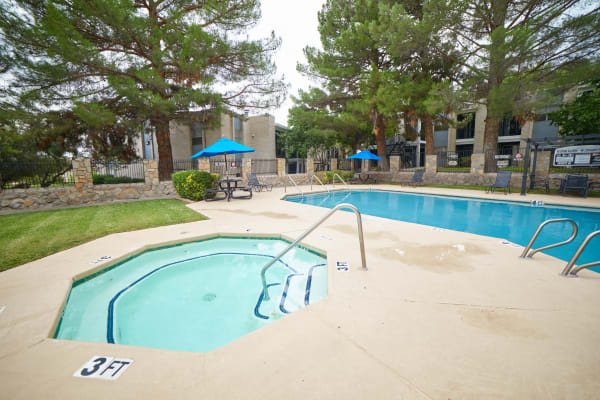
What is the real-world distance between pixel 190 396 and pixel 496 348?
7.51 feet

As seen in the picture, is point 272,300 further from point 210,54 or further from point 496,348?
point 210,54

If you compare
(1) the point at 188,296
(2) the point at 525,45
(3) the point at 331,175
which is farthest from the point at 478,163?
(1) the point at 188,296

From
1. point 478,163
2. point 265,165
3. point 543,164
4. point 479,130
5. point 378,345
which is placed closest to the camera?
point 378,345

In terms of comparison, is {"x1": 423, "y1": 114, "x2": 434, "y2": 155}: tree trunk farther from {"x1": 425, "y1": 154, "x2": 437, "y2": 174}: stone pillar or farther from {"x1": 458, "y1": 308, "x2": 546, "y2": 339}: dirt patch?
{"x1": 458, "y1": 308, "x2": 546, "y2": 339}: dirt patch

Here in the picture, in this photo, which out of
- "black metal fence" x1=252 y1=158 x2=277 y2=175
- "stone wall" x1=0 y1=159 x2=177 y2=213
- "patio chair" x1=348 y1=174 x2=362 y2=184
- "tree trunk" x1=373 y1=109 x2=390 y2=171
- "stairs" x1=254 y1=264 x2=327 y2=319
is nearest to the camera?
"stairs" x1=254 y1=264 x2=327 y2=319

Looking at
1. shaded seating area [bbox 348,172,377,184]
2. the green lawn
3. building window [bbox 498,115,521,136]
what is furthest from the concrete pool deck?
building window [bbox 498,115,521,136]

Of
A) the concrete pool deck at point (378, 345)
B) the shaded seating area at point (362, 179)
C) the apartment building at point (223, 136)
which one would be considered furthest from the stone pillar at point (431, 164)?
the concrete pool deck at point (378, 345)

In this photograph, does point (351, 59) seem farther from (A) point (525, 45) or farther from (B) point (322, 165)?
(A) point (525, 45)

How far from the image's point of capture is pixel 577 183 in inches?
409

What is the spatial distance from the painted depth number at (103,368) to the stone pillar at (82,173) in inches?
427

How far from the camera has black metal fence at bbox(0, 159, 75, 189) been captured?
9.09 metres

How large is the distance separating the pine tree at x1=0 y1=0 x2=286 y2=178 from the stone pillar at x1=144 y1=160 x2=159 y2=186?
232 cm

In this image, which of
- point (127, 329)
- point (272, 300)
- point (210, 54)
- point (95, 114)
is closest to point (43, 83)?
point (95, 114)

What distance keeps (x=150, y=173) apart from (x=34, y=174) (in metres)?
3.82
